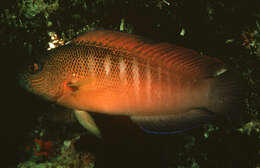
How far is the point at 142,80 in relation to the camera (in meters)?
1.65

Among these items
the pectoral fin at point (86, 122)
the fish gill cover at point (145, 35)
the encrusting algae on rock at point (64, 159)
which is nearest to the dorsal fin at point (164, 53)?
the pectoral fin at point (86, 122)

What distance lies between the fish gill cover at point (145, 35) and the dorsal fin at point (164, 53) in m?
0.99

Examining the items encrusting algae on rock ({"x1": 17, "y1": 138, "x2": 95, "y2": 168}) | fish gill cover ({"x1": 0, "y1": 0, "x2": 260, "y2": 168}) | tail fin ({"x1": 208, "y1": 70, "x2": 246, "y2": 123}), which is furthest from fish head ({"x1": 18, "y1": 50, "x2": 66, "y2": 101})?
encrusting algae on rock ({"x1": 17, "y1": 138, "x2": 95, "y2": 168})

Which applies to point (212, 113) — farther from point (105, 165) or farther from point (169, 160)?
point (105, 165)

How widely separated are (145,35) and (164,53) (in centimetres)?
111

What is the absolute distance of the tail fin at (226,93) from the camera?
5.26ft

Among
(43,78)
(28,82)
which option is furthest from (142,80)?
(28,82)

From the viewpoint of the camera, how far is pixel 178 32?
2.57 meters

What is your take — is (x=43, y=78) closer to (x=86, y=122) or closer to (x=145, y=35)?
(x=86, y=122)

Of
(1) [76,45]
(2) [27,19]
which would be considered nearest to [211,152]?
(1) [76,45]

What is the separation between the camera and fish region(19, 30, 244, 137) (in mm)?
1616

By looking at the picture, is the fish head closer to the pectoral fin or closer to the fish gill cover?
the pectoral fin

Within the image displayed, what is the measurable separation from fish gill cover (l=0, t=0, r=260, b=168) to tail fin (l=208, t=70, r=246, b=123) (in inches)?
41.3

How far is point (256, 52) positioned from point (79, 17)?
8.49 feet
